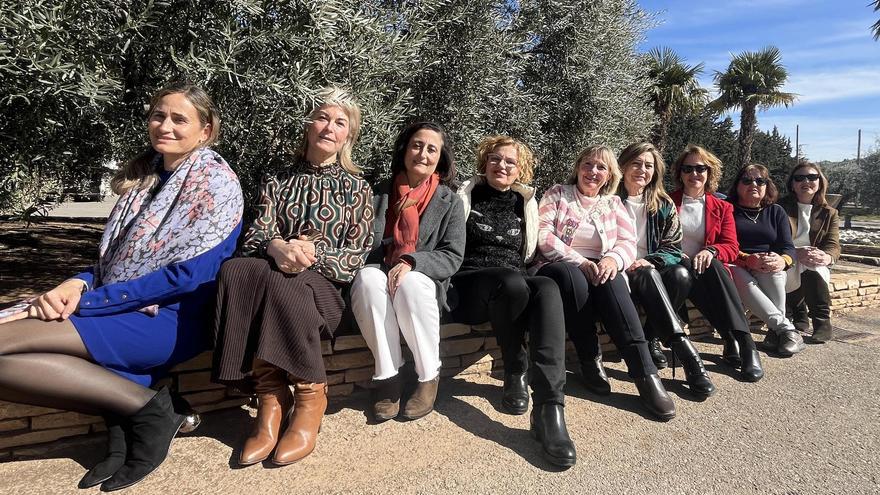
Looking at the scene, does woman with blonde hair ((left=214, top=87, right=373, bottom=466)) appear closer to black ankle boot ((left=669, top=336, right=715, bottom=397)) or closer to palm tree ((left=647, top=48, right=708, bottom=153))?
black ankle boot ((left=669, top=336, right=715, bottom=397))

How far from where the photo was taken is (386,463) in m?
2.43

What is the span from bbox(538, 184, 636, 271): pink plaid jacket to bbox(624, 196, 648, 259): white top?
0.22 metres

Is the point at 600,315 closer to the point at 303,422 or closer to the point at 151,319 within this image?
the point at 303,422

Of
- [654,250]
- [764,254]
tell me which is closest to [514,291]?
[654,250]

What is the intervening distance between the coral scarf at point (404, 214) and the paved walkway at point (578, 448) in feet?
2.95

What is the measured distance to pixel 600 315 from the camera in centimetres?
320

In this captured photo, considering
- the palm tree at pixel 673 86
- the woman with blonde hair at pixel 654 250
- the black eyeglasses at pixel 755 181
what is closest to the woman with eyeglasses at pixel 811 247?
the black eyeglasses at pixel 755 181

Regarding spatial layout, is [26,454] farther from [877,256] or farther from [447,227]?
[877,256]

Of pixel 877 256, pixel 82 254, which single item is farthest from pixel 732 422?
pixel 877 256

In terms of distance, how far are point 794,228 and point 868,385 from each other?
68.2 inches

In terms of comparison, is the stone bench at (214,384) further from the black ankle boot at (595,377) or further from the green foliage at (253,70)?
the green foliage at (253,70)

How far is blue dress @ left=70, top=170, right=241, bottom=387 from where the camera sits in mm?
2213

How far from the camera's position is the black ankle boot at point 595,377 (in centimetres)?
326

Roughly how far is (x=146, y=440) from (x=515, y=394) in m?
1.80
